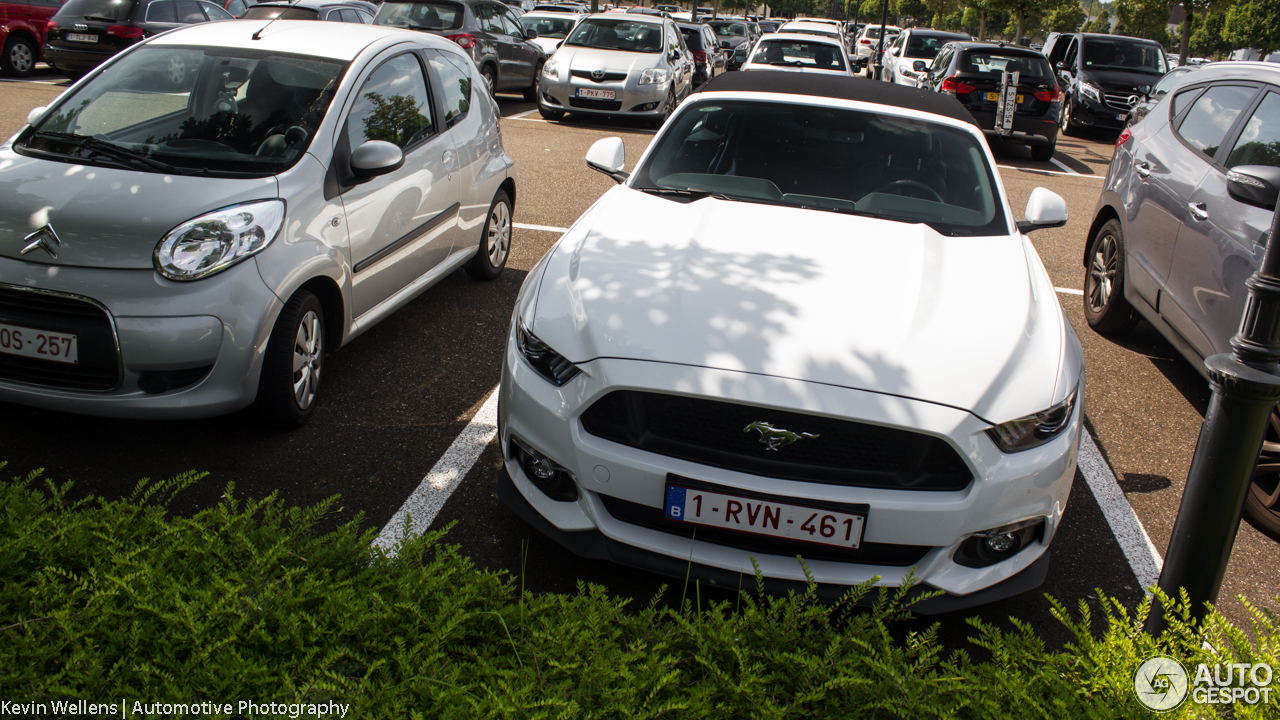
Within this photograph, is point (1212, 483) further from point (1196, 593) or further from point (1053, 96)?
point (1053, 96)

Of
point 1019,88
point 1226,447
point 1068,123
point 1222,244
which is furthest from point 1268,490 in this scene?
point 1068,123

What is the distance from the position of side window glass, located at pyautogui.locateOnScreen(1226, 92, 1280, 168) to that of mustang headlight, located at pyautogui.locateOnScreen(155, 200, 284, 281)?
4.42 meters

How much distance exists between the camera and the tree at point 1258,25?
37.2m

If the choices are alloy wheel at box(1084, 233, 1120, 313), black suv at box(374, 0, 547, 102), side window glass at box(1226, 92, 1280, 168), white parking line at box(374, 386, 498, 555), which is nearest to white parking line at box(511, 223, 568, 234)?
white parking line at box(374, 386, 498, 555)

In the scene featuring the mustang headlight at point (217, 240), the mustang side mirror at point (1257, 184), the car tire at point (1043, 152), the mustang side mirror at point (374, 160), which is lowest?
the car tire at point (1043, 152)

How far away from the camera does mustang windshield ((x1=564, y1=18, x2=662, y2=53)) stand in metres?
14.5

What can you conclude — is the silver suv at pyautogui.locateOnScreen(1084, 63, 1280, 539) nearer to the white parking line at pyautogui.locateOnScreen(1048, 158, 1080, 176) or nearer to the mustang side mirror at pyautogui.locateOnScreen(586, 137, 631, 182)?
the mustang side mirror at pyautogui.locateOnScreen(586, 137, 631, 182)

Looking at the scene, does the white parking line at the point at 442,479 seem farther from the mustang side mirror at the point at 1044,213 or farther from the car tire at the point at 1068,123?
the car tire at the point at 1068,123

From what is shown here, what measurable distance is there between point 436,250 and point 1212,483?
12.7 feet

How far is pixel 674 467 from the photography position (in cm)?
257

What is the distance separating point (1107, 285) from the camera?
18.5ft

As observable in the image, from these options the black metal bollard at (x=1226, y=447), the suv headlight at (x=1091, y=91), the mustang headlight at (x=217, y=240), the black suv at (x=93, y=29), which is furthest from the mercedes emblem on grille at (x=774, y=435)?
the suv headlight at (x=1091, y=91)

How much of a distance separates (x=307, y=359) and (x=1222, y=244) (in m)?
4.15

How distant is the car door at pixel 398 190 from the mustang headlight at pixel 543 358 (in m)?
1.52
